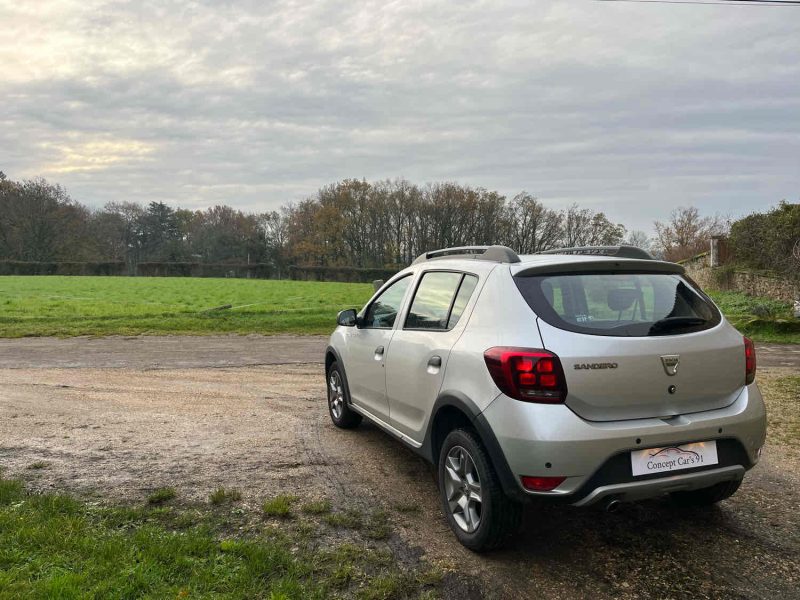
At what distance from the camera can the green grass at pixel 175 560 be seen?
10.2ft

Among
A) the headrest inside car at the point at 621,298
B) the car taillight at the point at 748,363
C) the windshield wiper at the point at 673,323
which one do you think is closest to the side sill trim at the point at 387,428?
the headrest inside car at the point at 621,298

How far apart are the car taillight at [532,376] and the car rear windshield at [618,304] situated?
25 centimetres

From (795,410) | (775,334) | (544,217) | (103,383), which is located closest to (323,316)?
(103,383)

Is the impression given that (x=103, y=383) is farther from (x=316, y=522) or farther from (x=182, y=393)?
(x=316, y=522)

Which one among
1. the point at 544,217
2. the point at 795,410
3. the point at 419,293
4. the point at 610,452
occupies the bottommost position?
the point at 795,410

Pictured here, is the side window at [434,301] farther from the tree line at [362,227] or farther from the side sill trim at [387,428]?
the tree line at [362,227]

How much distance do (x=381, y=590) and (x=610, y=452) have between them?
1.36 metres

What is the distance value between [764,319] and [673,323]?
14587 mm

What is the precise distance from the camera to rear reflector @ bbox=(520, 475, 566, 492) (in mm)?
3178

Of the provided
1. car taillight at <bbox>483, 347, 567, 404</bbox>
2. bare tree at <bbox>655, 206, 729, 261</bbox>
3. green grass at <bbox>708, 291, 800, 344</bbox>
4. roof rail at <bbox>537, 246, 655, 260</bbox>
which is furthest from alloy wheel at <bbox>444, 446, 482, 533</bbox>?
bare tree at <bbox>655, 206, 729, 261</bbox>

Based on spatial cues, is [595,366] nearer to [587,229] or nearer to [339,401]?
[339,401]

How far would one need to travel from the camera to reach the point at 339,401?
252 inches

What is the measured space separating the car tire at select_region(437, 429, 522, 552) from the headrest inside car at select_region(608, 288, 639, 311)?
3.64 ft

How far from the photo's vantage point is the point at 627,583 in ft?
10.7
